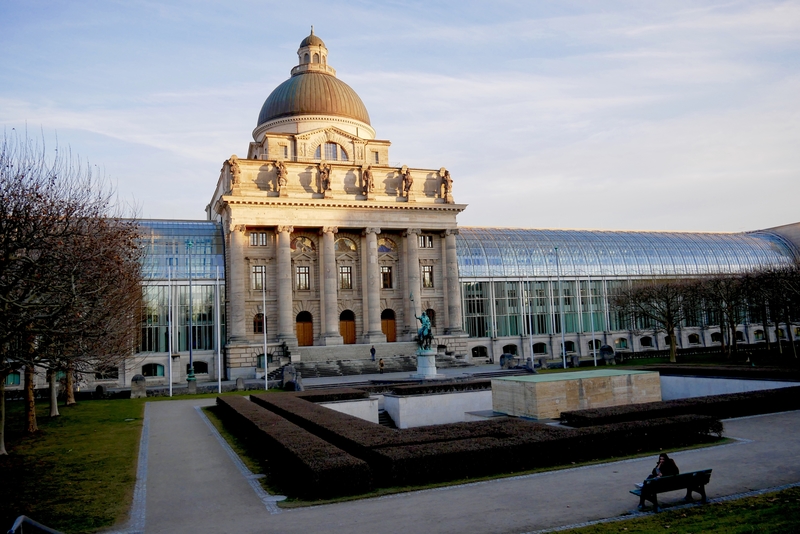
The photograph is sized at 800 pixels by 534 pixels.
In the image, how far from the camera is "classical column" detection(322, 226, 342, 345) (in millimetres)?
69875

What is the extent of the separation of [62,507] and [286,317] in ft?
165

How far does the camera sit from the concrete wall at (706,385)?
37.1 m

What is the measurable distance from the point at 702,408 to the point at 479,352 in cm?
5328

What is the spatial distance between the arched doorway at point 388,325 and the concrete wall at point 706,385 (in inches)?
1505

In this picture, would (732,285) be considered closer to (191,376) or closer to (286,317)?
(286,317)

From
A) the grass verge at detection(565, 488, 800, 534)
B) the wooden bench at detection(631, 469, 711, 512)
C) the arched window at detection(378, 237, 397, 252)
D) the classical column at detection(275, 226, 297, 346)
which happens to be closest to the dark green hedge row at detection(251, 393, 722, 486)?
the wooden bench at detection(631, 469, 711, 512)

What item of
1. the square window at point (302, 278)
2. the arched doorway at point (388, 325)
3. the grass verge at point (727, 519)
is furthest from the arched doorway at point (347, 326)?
the grass verge at point (727, 519)

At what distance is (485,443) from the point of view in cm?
2181

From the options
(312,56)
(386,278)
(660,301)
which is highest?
(312,56)

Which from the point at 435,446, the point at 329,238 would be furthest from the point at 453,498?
the point at 329,238

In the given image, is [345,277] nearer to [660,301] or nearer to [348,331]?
[348,331]

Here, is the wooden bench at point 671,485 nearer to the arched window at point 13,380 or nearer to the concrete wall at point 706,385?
the concrete wall at point 706,385

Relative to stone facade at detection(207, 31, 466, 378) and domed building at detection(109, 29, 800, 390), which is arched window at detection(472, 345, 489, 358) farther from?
stone facade at detection(207, 31, 466, 378)

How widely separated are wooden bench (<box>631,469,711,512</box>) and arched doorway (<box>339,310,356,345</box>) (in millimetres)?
58787
